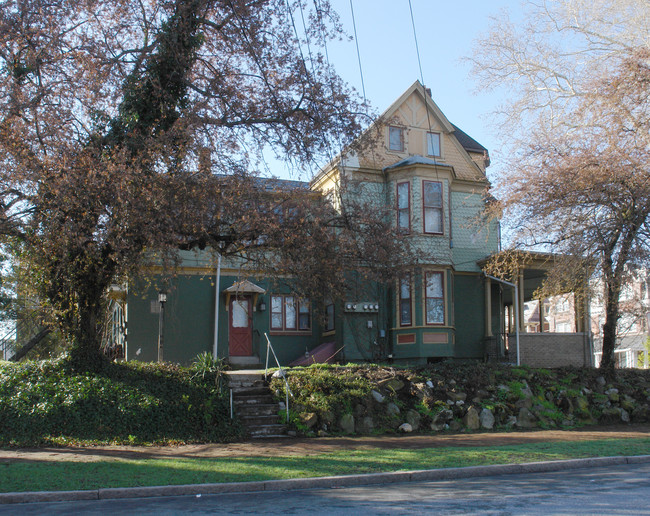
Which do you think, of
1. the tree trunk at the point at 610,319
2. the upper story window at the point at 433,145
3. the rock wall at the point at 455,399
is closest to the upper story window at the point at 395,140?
the upper story window at the point at 433,145

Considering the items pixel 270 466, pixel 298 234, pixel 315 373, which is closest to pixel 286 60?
pixel 298 234

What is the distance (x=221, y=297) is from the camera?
2281 cm

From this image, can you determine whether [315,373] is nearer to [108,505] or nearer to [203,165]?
[203,165]

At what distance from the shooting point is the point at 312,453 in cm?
1209

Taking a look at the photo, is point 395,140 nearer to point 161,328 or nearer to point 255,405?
point 161,328

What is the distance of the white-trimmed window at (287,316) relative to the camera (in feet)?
77.5

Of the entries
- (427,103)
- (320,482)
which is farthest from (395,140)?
(320,482)

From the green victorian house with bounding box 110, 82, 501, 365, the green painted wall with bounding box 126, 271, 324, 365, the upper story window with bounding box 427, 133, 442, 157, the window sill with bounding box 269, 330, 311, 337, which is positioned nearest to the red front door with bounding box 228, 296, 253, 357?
the green victorian house with bounding box 110, 82, 501, 365

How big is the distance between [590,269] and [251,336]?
38.2 ft

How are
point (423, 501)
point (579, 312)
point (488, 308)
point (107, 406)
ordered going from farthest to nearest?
1. point (488, 308)
2. point (579, 312)
3. point (107, 406)
4. point (423, 501)

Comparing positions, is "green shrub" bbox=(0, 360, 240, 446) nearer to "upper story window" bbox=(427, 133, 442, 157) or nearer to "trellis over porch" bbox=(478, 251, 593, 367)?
"trellis over porch" bbox=(478, 251, 593, 367)

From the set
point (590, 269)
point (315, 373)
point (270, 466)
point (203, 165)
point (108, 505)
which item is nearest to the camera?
point (108, 505)

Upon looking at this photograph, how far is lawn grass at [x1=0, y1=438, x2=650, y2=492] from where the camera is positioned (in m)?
8.97

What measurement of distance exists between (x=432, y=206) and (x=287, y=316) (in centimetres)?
668
